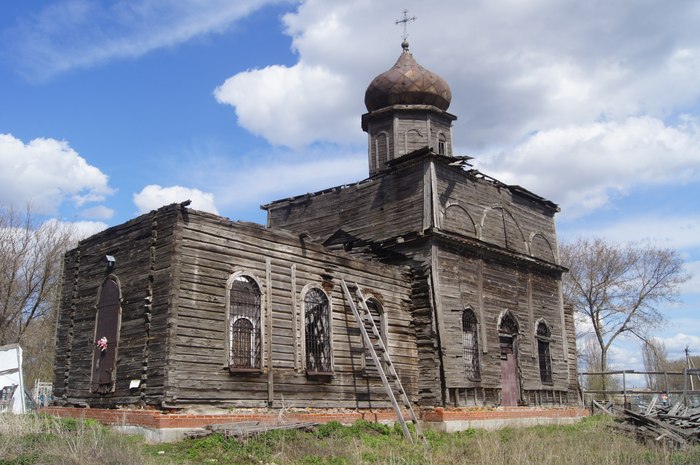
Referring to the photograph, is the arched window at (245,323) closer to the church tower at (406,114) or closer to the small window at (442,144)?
the church tower at (406,114)

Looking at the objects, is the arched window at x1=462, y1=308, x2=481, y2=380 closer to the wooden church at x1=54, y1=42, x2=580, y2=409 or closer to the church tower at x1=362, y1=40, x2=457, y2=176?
the wooden church at x1=54, y1=42, x2=580, y2=409

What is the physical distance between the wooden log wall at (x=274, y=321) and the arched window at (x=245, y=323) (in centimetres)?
20

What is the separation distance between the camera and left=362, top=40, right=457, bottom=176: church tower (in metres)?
26.5

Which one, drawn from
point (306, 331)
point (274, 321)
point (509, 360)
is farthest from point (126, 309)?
point (509, 360)

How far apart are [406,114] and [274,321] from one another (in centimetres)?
1260

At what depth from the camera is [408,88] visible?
87.5 ft

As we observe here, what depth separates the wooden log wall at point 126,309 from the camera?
1499 centimetres

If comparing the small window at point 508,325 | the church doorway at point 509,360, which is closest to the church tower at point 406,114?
the small window at point 508,325

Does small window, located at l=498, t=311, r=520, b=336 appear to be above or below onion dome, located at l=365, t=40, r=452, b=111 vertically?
below

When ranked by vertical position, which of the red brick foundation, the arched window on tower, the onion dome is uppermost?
the onion dome

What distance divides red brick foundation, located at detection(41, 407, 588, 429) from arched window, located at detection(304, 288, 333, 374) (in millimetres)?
1235

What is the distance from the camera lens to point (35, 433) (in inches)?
464

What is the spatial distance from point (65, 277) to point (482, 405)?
12883 mm

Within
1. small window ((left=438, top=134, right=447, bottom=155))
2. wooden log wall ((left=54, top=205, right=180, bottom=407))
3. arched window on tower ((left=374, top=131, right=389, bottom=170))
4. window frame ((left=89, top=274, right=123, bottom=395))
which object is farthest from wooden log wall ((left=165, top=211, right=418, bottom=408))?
small window ((left=438, top=134, right=447, bottom=155))
